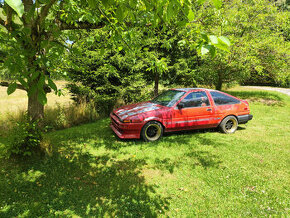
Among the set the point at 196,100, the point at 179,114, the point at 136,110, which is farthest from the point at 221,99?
the point at 136,110

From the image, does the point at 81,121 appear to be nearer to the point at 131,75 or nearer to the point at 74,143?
the point at 74,143

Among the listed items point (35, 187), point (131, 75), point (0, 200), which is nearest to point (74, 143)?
point (35, 187)

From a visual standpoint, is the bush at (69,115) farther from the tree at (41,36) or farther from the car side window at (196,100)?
the car side window at (196,100)

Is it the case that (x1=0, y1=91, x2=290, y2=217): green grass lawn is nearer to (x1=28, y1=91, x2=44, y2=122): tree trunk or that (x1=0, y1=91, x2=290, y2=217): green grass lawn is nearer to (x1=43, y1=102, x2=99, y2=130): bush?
(x1=28, y1=91, x2=44, y2=122): tree trunk

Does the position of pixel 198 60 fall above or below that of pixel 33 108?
above

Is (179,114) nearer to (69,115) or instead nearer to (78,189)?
(78,189)

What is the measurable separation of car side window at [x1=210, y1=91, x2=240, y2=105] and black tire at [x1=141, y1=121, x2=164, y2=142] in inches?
84.3

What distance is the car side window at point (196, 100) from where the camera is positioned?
531 cm

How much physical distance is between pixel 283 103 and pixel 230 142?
9.19m

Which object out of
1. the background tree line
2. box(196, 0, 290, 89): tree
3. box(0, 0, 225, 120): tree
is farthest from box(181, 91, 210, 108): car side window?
box(196, 0, 290, 89): tree

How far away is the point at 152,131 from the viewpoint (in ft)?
16.7

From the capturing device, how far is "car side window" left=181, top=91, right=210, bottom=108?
5309 mm

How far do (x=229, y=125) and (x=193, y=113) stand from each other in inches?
64.7

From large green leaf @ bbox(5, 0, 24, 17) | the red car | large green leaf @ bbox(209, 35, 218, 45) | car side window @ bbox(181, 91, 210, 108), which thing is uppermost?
large green leaf @ bbox(5, 0, 24, 17)
